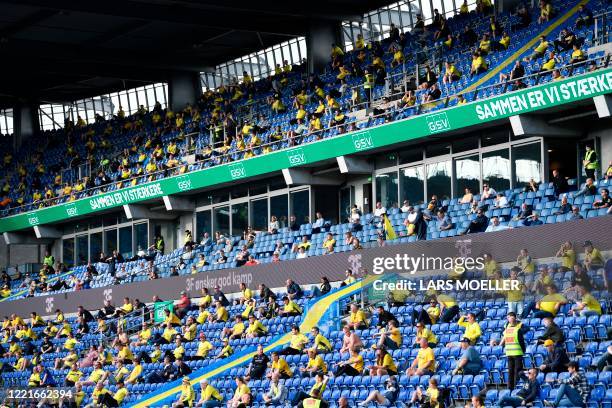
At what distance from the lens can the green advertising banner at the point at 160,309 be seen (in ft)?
99.1

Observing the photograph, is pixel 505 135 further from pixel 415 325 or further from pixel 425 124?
pixel 415 325

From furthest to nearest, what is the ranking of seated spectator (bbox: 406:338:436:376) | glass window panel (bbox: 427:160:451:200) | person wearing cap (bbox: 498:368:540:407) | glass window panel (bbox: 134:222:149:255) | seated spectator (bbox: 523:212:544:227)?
glass window panel (bbox: 134:222:149:255) → glass window panel (bbox: 427:160:451:200) → seated spectator (bbox: 523:212:544:227) → seated spectator (bbox: 406:338:436:376) → person wearing cap (bbox: 498:368:540:407)

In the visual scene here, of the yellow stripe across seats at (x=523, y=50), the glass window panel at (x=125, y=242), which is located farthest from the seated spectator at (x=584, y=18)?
the glass window panel at (x=125, y=242)

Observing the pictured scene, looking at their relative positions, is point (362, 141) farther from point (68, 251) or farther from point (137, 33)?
point (68, 251)

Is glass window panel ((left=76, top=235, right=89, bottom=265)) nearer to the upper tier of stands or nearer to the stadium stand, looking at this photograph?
the stadium stand

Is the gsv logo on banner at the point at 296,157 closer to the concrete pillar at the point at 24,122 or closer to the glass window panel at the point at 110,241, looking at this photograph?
the glass window panel at the point at 110,241

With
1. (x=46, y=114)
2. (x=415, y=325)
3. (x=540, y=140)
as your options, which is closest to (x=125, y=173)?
(x=46, y=114)

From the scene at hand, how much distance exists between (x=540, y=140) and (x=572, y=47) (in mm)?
2168

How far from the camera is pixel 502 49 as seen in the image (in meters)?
28.0

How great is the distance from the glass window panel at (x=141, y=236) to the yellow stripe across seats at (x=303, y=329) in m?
16.0

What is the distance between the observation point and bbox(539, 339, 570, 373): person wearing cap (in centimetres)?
1599

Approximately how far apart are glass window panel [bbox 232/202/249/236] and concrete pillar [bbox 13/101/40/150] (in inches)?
651

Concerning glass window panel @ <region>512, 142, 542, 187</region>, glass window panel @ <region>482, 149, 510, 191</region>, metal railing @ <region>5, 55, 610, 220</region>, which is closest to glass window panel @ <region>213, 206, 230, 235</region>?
metal railing @ <region>5, 55, 610, 220</region>

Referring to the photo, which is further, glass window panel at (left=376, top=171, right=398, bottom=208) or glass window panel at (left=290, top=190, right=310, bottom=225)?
glass window panel at (left=290, top=190, right=310, bottom=225)
